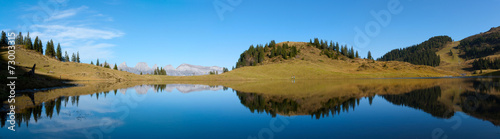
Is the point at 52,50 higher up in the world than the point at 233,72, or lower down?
higher up

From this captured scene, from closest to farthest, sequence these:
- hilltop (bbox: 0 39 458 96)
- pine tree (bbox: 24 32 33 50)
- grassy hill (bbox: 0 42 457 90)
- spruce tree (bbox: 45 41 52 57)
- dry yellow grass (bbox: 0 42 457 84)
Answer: hilltop (bbox: 0 39 458 96), grassy hill (bbox: 0 42 457 90), dry yellow grass (bbox: 0 42 457 84), pine tree (bbox: 24 32 33 50), spruce tree (bbox: 45 41 52 57)

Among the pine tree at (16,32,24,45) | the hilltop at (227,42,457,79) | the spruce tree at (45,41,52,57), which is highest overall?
the pine tree at (16,32,24,45)

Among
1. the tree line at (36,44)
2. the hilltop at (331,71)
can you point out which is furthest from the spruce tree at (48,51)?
the hilltop at (331,71)

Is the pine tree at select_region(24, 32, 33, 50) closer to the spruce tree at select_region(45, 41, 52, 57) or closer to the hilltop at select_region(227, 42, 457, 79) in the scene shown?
the spruce tree at select_region(45, 41, 52, 57)

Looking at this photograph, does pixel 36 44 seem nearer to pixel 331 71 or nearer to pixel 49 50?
→ pixel 49 50

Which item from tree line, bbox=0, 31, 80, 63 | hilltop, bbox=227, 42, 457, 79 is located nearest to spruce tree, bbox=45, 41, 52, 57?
tree line, bbox=0, 31, 80, 63

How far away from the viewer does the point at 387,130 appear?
1312cm

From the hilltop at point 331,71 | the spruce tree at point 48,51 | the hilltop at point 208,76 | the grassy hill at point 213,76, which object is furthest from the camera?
the spruce tree at point 48,51

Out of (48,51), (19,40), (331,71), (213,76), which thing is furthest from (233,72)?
(19,40)

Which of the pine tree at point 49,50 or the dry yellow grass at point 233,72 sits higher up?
the pine tree at point 49,50

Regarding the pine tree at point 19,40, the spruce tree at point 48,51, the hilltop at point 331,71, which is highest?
the pine tree at point 19,40

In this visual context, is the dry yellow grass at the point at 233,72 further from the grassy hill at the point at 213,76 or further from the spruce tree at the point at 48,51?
the spruce tree at the point at 48,51

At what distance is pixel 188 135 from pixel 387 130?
10616 millimetres

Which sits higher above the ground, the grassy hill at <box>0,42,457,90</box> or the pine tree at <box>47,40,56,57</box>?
the pine tree at <box>47,40,56,57</box>
